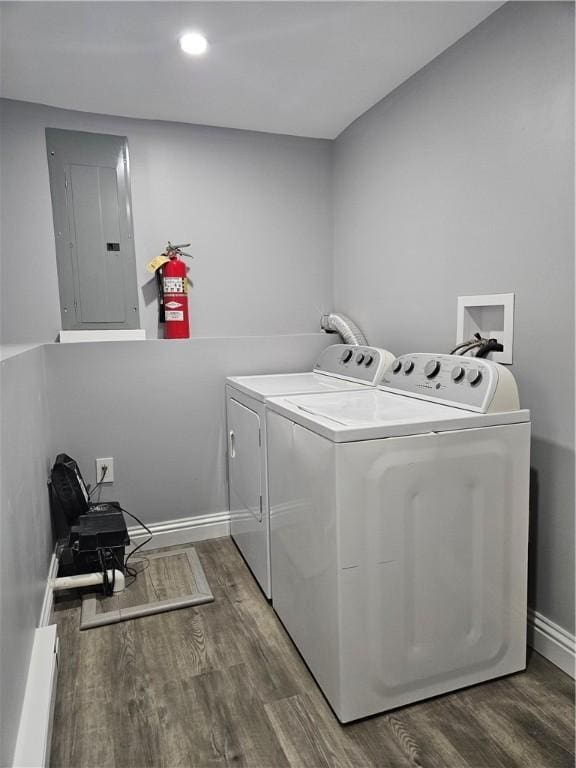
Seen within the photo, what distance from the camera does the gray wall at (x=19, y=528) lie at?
111cm

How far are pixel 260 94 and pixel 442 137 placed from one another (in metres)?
0.87

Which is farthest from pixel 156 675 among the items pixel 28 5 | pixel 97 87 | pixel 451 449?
pixel 97 87

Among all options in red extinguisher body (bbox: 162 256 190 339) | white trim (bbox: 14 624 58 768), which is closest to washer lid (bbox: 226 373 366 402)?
red extinguisher body (bbox: 162 256 190 339)

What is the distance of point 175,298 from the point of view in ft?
8.64

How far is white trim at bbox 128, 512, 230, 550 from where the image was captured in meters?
2.56

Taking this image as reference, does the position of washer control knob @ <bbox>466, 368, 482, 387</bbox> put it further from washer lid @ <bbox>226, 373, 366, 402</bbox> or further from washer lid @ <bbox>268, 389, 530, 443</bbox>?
washer lid @ <bbox>226, 373, 366, 402</bbox>

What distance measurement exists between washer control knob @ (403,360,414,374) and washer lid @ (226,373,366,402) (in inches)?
10.0

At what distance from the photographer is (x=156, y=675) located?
165 centimetres

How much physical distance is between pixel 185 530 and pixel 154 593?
50 centimetres

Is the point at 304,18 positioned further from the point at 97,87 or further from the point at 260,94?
the point at 97,87

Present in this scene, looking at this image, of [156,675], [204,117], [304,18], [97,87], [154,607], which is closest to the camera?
[156,675]

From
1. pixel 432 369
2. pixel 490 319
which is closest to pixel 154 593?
pixel 432 369

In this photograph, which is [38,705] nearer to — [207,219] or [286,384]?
[286,384]

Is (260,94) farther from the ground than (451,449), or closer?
farther from the ground
